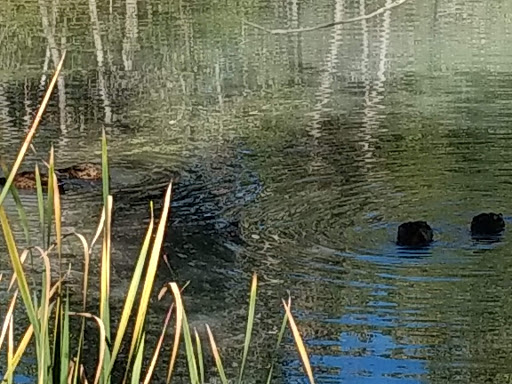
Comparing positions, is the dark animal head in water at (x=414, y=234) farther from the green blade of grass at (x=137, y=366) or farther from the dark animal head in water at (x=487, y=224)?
the green blade of grass at (x=137, y=366)

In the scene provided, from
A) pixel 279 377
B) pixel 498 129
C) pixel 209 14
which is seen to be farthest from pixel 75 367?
pixel 209 14

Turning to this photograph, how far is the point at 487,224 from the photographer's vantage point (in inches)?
300

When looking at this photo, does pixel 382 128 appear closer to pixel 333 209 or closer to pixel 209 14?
pixel 333 209

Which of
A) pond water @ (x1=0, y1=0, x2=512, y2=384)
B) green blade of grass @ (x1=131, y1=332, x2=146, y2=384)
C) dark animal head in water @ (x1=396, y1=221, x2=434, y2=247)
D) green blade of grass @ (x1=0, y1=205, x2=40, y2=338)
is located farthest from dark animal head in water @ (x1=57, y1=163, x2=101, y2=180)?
green blade of grass @ (x1=0, y1=205, x2=40, y2=338)

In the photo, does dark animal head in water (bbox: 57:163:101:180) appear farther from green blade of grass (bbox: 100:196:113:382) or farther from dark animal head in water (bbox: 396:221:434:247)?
green blade of grass (bbox: 100:196:113:382)

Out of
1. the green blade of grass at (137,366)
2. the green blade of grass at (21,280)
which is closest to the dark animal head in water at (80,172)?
the green blade of grass at (137,366)

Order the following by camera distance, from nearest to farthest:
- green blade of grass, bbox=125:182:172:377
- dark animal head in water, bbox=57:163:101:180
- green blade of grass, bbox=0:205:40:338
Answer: green blade of grass, bbox=0:205:40:338
green blade of grass, bbox=125:182:172:377
dark animal head in water, bbox=57:163:101:180

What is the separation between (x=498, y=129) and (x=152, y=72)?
19.8 ft

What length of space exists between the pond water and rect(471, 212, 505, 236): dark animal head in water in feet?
0.45

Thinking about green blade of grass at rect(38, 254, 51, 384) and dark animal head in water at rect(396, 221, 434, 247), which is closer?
green blade of grass at rect(38, 254, 51, 384)

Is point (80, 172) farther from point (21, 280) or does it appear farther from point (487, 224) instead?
point (21, 280)

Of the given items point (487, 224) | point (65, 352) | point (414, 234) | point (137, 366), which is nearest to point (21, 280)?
point (65, 352)

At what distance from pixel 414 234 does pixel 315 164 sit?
2.74m

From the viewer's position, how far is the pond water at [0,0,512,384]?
245 inches
